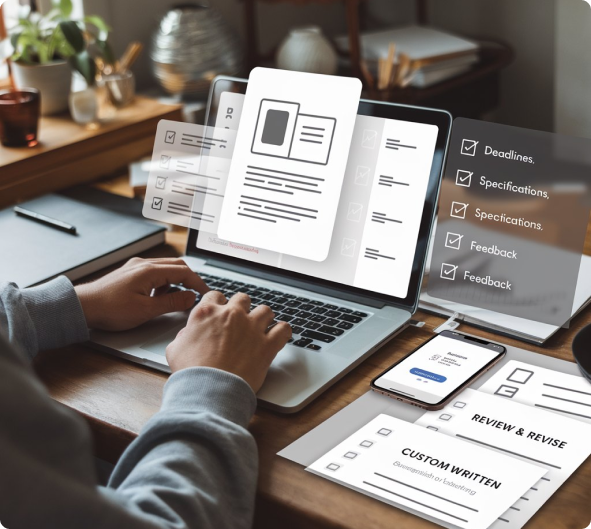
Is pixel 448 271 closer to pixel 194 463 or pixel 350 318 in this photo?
pixel 350 318

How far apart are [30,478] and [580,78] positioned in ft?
8.54

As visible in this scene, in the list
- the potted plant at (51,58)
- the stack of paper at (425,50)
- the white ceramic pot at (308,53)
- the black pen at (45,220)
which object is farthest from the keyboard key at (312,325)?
the stack of paper at (425,50)

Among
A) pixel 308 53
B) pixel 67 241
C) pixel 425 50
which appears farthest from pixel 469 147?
pixel 425 50

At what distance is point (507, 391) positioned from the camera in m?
0.78

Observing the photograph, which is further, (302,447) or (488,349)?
(488,349)

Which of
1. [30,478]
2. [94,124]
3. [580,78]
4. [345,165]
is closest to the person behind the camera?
[30,478]

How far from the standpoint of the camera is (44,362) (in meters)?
0.88

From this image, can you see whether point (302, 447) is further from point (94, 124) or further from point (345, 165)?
point (94, 124)

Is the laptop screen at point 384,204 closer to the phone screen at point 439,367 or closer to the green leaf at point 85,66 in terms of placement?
the phone screen at point 439,367

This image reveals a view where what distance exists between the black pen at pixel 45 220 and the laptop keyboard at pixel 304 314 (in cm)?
29

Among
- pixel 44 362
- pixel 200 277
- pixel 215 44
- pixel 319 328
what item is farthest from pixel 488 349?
pixel 215 44

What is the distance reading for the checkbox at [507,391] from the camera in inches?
30.5

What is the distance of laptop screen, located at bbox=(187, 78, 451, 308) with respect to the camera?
911 millimetres
